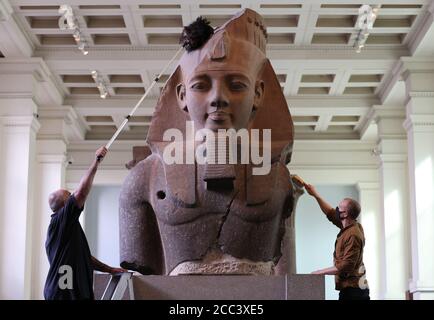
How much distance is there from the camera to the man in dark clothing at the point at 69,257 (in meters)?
6.77

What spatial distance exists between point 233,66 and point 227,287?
6.12 feet

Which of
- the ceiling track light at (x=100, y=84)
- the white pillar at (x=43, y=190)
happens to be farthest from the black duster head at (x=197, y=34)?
the white pillar at (x=43, y=190)

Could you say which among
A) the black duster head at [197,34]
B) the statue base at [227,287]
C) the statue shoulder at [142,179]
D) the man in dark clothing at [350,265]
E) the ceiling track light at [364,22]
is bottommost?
the statue base at [227,287]

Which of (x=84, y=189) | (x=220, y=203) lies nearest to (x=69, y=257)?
(x=84, y=189)

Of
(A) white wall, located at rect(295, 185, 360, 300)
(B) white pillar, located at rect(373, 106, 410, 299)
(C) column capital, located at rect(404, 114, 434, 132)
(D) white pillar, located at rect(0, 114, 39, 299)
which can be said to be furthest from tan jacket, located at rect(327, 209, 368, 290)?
(A) white wall, located at rect(295, 185, 360, 300)

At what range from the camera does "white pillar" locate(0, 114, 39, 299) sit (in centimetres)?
1855

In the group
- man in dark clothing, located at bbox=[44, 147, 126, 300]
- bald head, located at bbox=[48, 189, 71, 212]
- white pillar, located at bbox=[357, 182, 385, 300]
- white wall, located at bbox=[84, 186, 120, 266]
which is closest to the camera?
man in dark clothing, located at bbox=[44, 147, 126, 300]

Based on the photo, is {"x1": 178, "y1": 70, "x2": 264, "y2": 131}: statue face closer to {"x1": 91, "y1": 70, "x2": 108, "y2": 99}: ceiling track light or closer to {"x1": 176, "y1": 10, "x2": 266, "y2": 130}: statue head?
{"x1": 176, "y1": 10, "x2": 266, "y2": 130}: statue head

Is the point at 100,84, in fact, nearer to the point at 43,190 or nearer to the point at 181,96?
the point at 43,190

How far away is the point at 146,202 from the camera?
Answer: 784 centimetres

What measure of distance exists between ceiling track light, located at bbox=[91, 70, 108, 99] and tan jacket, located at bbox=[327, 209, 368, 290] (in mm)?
13785

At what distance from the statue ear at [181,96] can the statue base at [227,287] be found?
1666 millimetres

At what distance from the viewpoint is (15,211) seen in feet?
61.4

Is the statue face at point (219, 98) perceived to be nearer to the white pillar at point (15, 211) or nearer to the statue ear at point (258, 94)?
the statue ear at point (258, 94)
